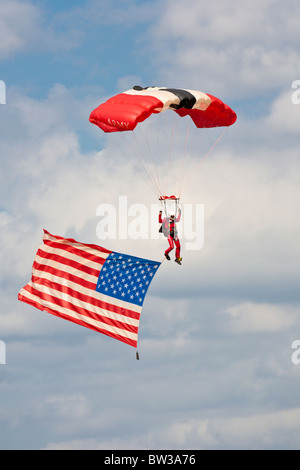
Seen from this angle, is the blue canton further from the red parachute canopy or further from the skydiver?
the red parachute canopy

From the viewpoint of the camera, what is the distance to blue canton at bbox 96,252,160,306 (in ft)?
153

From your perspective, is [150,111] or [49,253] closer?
[150,111]

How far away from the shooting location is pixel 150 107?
45031 mm

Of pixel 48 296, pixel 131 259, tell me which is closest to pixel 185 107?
pixel 131 259

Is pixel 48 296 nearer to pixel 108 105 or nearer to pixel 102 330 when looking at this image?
pixel 102 330

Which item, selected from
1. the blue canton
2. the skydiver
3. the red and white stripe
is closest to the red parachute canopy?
the skydiver

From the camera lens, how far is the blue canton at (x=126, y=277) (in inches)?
1837

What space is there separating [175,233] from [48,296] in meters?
6.82

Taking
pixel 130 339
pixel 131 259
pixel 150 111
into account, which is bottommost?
pixel 130 339

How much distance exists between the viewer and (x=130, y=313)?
46.4m

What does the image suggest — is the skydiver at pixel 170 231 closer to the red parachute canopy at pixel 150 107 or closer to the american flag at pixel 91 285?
the american flag at pixel 91 285

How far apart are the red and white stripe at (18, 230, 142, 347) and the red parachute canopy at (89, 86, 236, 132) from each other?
6.19 meters

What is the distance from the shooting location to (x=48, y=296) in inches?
Answer: 1902

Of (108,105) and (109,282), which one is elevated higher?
(108,105)
